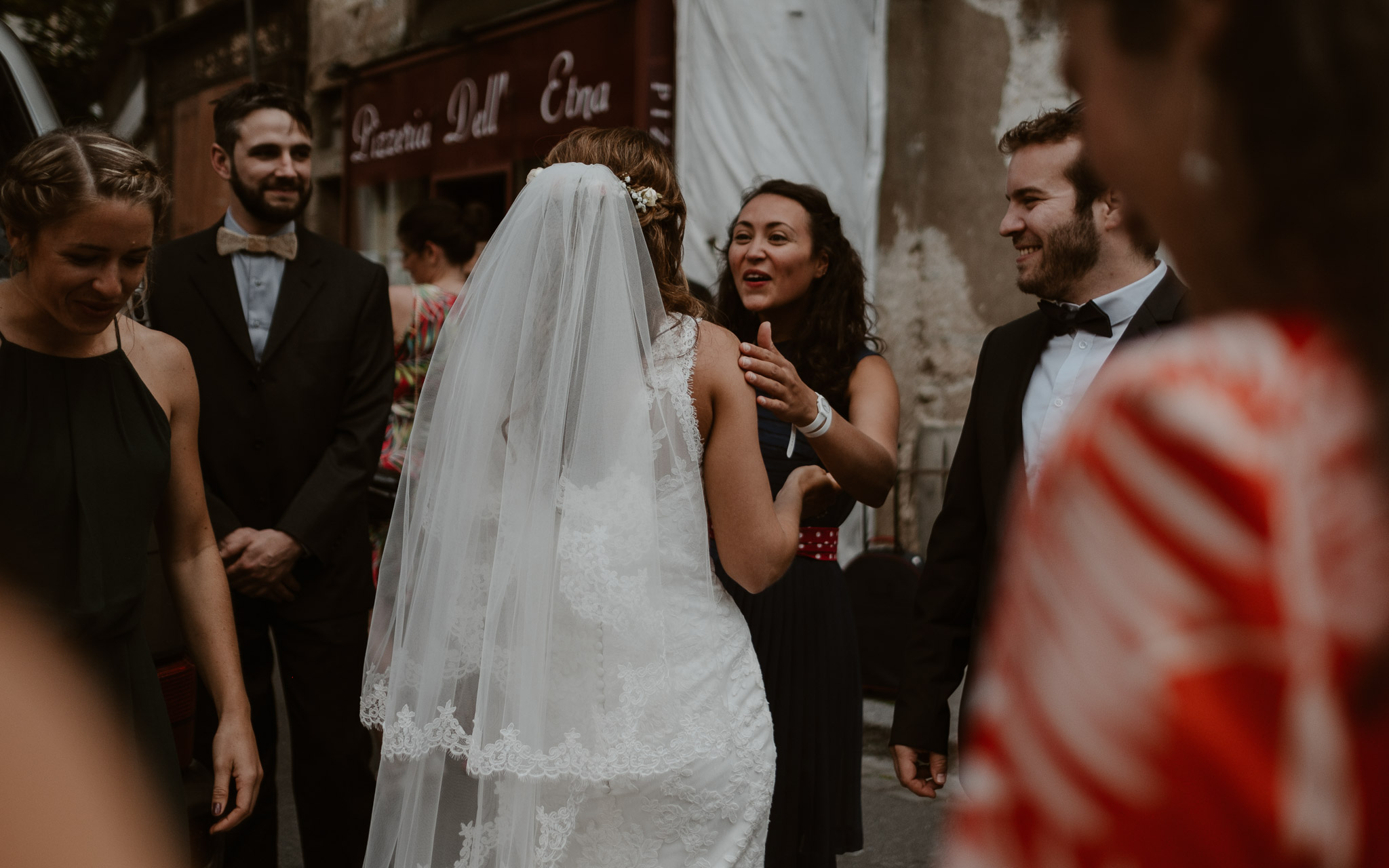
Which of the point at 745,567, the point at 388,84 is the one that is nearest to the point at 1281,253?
the point at 745,567

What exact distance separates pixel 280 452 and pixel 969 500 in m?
2.06

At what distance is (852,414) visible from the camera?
3.38 m

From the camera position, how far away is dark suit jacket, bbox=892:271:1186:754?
2668mm

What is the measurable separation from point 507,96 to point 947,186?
4.52 metres

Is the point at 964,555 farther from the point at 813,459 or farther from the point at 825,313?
the point at 825,313

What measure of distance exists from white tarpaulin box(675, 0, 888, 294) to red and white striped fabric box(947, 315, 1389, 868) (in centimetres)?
601

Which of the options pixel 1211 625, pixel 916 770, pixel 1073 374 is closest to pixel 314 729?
pixel 916 770

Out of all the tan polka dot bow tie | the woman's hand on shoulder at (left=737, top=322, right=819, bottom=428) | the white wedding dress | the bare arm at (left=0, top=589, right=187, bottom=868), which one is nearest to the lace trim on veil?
the white wedding dress

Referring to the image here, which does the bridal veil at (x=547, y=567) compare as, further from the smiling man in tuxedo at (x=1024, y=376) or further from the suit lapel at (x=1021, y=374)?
the suit lapel at (x=1021, y=374)

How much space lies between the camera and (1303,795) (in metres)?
0.55

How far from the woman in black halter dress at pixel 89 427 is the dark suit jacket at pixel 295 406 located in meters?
1.17

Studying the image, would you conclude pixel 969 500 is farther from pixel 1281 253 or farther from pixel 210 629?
pixel 1281 253

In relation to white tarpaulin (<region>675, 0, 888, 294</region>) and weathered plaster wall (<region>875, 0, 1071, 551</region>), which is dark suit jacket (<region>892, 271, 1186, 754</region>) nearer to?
weathered plaster wall (<region>875, 0, 1071, 551</region>)

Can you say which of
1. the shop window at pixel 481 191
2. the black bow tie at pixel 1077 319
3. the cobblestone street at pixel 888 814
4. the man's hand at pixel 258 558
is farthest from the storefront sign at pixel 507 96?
the black bow tie at pixel 1077 319
